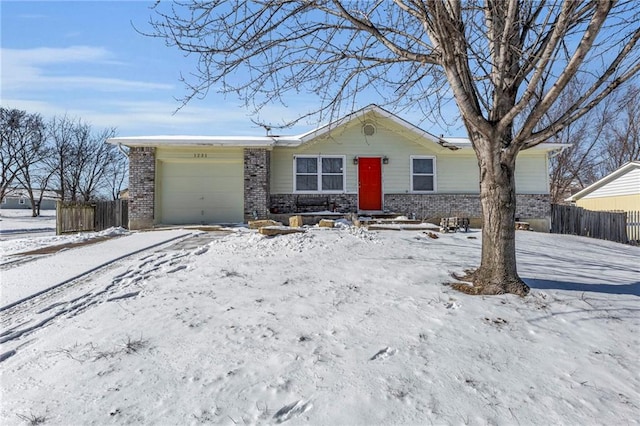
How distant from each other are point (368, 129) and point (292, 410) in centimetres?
1291

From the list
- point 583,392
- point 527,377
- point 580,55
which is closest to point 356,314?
point 527,377

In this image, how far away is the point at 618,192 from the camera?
20500 millimetres

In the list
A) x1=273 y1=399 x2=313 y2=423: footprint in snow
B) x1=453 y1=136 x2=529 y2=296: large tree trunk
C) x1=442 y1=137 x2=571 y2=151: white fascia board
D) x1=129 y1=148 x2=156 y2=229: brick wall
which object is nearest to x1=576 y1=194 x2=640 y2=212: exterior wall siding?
→ x1=442 y1=137 x2=571 y2=151: white fascia board

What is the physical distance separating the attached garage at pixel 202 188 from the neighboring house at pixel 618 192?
21.2 meters

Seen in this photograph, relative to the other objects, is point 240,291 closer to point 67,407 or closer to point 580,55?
point 67,407

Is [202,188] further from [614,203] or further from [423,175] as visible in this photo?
[614,203]

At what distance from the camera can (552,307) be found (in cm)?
389

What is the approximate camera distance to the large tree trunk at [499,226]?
4.37 meters

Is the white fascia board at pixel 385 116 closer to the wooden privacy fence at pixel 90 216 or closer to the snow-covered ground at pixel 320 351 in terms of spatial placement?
the wooden privacy fence at pixel 90 216

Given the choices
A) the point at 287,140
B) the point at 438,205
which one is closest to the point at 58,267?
the point at 287,140

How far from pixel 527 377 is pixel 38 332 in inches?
171

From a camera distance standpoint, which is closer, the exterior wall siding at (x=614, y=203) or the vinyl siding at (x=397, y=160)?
the vinyl siding at (x=397, y=160)

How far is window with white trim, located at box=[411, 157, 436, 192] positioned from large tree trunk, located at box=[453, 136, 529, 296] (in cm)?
998

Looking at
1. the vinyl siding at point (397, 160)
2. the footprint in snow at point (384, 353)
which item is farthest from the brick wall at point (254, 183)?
the footprint in snow at point (384, 353)
